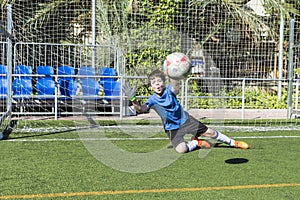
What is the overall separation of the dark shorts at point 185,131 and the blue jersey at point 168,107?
77 mm

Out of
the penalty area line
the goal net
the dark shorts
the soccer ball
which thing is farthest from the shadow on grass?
the goal net

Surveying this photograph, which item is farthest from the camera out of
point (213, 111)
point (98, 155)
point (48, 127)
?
point (213, 111)

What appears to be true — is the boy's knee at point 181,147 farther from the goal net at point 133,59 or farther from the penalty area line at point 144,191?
the goal net at point 133,59

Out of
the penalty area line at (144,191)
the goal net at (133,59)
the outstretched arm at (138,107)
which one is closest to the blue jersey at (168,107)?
the outstretched arm at (138,107)

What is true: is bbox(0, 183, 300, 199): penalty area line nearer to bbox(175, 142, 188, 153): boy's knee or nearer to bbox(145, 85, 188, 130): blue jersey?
bbox(175, 142, 188, 153): boy's knee

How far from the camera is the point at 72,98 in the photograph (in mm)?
13539

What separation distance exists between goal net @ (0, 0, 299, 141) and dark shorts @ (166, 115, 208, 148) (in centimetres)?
451

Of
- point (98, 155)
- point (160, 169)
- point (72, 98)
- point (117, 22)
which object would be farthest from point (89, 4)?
point (160, 169)

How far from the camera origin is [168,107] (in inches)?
272

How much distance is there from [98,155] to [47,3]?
385 inches

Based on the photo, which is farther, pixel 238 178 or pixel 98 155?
pixel 98 155

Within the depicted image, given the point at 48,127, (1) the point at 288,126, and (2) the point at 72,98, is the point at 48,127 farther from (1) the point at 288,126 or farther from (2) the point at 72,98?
(1) the point at 288,126

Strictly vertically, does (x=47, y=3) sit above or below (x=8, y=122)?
above

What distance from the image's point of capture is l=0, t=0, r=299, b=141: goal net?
1351 cm
